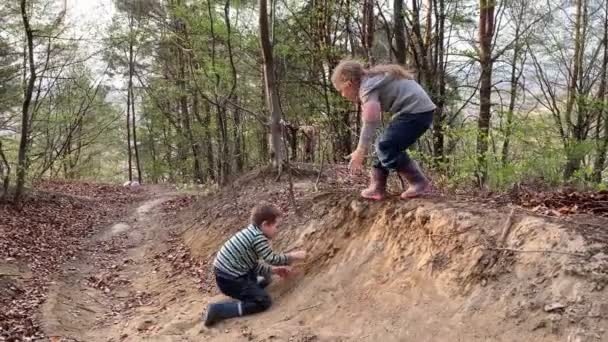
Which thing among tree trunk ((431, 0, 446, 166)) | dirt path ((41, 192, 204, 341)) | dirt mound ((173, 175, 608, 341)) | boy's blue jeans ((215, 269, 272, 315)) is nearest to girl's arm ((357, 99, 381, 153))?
dirt mound ((173, 175, 608, 341))

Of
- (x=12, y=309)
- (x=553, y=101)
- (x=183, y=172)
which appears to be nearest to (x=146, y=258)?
(x=12, y=309)

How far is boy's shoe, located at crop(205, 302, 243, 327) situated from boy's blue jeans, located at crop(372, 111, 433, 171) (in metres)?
2.28

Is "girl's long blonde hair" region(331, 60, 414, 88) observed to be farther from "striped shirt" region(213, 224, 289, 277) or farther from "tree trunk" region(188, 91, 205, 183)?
"tree trunk" region(188, 91, 205, 183)

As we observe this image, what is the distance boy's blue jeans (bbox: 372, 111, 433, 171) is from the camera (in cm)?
521

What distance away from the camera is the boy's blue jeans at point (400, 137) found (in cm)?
521

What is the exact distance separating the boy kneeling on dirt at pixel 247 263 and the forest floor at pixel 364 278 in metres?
0.17

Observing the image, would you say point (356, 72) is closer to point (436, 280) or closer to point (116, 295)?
point (436, 280)

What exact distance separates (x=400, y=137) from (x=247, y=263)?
217 centimetres

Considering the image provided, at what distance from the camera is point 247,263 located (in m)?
5.50

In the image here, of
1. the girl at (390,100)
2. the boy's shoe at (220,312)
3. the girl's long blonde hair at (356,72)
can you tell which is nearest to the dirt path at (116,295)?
the boy's shoe at (220,312)

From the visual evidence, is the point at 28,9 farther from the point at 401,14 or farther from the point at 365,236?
the point at 365,236

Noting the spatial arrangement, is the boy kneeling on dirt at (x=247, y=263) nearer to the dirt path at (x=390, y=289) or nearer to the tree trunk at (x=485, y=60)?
the dirt path at (x=390, y=289)

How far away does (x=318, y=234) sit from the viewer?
6.34 meters

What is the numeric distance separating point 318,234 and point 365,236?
0.91 metres
